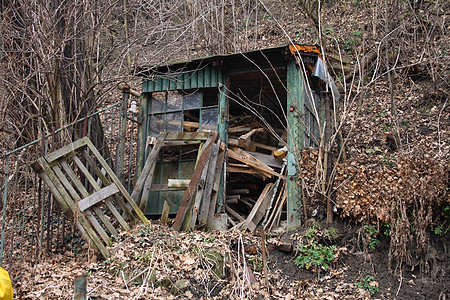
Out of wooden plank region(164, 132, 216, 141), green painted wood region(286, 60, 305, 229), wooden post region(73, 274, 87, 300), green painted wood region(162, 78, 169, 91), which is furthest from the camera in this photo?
green painted wood region(162, 78, 169, 91)

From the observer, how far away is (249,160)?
9172mm

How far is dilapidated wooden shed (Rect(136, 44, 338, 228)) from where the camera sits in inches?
334

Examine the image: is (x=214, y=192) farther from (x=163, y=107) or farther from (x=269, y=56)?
(x=269, y=56)

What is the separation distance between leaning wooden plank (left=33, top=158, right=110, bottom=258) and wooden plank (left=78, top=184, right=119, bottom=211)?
0.11 metres

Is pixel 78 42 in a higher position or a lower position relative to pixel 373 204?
higher

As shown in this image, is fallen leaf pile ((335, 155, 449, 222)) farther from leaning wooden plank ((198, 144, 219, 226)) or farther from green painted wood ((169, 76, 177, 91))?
green painted wood ((169, 76, 177, 91))

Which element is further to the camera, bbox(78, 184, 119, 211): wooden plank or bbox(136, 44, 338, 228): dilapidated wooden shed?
bbox(136, 44, 338, 228): dilapidated wooden shed

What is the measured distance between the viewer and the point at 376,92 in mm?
12211

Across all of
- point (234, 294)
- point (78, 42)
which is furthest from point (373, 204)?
point (78, 42)

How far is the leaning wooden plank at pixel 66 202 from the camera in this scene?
6344 mm

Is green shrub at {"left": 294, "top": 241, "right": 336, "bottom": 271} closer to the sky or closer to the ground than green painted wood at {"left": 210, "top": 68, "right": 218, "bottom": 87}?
closer to the ground

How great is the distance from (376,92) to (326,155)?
5867 millimetres

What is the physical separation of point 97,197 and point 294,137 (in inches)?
164

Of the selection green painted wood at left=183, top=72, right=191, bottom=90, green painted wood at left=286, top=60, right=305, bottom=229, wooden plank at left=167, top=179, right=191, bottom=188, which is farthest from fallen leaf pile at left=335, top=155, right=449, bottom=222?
green painted wood at left=183, top=72, right=191, bottom=90
